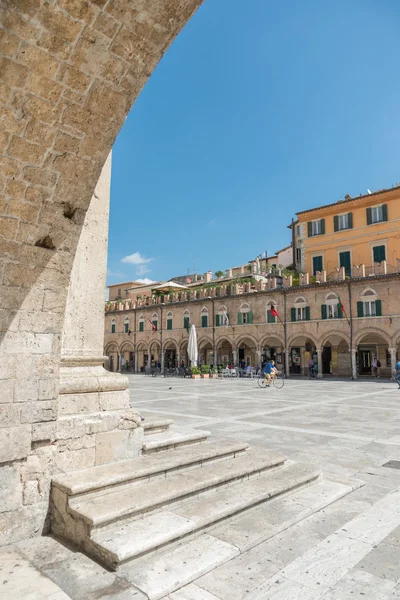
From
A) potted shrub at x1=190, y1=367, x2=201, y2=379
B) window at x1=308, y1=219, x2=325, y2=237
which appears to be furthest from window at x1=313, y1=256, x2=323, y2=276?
potted shrub at x1=190, y1=367, x2=201, y2=379

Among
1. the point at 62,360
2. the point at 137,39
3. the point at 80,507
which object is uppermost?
the point at 137,39

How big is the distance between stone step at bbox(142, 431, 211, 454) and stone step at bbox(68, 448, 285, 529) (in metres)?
0.61

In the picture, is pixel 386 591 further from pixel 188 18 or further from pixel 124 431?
pixel 188 18

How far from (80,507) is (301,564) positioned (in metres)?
1.86

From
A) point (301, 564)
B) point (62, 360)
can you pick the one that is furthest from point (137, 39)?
point (301, 564)

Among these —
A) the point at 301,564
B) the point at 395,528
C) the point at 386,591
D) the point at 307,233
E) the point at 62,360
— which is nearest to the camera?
the point at 386,591

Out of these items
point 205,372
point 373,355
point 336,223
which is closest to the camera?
point 205,372

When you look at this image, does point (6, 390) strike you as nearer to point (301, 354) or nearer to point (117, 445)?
point (117, 445)

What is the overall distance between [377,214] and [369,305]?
311 inches

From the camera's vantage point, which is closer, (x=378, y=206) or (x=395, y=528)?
(x=395, y=528)

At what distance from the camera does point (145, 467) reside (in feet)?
13.9

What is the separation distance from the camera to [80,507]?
349cm

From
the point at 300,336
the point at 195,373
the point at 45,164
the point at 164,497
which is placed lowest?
the point at 195,373

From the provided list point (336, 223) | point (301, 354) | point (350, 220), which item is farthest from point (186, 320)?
point (350, 220)
